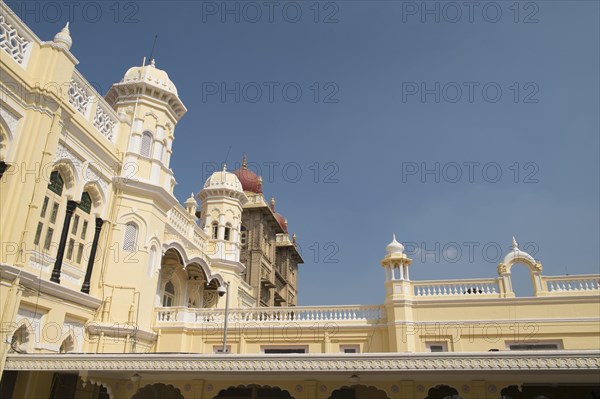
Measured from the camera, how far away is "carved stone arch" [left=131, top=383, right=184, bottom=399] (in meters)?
14.5

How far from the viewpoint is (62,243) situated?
13.3 m

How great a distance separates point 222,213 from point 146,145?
8.85 metres

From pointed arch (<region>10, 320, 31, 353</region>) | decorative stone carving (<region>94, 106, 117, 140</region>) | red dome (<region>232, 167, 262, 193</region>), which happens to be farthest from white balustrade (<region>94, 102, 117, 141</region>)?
red dome (<region>232, 167, 262, 193</region>)

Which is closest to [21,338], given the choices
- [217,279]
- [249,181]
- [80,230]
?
[80,230]

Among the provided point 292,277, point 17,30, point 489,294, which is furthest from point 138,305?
point 292,277

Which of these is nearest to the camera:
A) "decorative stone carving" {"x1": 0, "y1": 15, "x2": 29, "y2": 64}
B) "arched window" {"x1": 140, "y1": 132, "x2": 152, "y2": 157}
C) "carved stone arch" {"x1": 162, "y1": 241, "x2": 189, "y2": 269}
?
"decorative stone carving" {"x1": 0, "y1": 15, "x2": 29, "y2": 64}

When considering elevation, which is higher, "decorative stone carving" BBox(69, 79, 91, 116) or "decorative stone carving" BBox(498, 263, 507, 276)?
"decorative stone carving" BBox(69, 79, 91, 116)

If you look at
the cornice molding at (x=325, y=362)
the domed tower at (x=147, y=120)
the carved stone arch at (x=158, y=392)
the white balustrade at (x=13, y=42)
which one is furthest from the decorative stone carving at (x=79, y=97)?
the carved stone arch at (x=158, y=392)

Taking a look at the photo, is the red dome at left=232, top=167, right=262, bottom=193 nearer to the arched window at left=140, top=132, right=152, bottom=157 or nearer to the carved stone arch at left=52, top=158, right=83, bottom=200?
the arched window at left=140, top=132, right=152, bottom=157

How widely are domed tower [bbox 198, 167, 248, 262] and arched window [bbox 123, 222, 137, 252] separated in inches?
343

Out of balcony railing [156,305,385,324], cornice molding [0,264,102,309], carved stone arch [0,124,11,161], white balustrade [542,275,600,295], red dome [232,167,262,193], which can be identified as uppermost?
red dome [232,167,262,193]

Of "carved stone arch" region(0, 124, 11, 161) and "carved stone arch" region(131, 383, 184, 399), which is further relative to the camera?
"carved stone arch" region(131, 383, 184, 399)

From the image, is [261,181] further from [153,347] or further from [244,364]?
[244,364]

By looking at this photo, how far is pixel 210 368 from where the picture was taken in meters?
9.41
